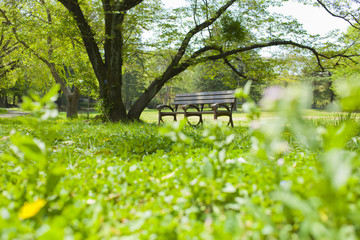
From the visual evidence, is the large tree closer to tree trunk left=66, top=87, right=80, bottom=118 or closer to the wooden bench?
the wooden bench

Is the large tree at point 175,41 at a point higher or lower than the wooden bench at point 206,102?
higher

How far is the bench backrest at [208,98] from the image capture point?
7.68m

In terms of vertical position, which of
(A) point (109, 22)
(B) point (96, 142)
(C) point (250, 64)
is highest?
(A) point (109, 22)

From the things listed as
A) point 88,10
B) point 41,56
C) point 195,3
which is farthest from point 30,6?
point 195,3

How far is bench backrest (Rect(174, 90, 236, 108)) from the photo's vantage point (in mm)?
7678

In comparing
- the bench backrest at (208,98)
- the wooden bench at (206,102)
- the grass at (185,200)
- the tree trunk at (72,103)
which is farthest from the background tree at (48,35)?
the grass at (185,200)

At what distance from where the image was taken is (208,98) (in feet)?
27.2

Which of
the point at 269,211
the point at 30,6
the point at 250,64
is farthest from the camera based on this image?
the point at 30,6

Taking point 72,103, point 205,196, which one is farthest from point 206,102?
point 72,103

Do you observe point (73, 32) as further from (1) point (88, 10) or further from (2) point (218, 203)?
(2) point (218, 203)

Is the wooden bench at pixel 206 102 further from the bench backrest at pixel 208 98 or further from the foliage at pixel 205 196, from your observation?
the foliage at pixel 205 196

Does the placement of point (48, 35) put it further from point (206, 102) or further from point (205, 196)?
point (205, 196)

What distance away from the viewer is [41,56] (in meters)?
11.9

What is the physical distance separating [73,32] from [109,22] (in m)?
1.14
